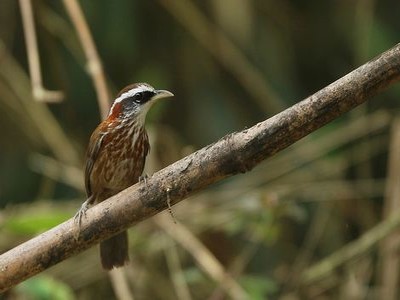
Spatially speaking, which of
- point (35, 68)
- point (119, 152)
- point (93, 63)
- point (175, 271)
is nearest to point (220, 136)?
point (175, 271)

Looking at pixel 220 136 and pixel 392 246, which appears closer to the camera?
pixel 392 246

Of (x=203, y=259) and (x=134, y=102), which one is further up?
(x=134, y=102)

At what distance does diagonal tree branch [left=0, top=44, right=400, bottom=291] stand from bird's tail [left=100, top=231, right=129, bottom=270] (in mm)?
873

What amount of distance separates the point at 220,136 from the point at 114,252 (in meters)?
2.37

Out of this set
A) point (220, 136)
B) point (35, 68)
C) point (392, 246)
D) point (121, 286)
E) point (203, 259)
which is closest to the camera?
point (35, 68)

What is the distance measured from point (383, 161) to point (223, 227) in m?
1.73

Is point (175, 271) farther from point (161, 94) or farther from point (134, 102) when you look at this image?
point (161, 94)

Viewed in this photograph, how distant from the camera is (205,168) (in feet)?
9.25

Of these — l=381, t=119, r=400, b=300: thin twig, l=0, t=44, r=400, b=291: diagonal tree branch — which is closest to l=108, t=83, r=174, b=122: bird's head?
l=0, t=44, r=400, b=291: diagonal tree branch

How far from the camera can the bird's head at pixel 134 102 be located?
12.7 feet

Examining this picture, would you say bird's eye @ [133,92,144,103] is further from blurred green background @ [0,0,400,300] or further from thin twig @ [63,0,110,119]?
blurred green background @ [0,0,400,300]

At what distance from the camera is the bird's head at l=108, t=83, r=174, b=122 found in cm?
387

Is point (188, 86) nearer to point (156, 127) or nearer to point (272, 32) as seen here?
point (272, 32)

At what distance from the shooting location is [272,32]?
6.72 m
